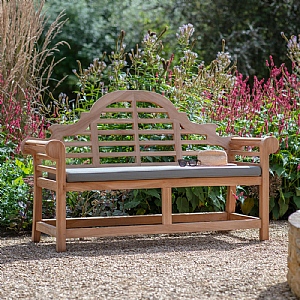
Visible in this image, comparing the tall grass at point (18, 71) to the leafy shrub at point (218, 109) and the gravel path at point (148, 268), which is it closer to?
the leafy shrub at point (218, 109)

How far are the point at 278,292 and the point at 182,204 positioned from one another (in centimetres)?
226

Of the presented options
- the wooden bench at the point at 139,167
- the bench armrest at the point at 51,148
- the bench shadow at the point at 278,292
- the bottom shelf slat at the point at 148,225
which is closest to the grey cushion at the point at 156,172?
the wooden bench at the point at 139,167

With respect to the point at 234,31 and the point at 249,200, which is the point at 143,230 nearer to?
the point at 249,200

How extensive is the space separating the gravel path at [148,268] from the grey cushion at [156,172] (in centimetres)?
46

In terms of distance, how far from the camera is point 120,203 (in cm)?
527

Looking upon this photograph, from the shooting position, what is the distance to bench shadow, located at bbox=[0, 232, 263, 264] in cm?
416

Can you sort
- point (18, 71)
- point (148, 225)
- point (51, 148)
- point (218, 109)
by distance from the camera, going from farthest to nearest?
point (18, 71), point (218, 109), point (148, 225), point (51, 148)

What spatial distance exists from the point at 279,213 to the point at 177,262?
79.6 inches

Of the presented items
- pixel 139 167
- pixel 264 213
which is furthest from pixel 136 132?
pixel 264 213

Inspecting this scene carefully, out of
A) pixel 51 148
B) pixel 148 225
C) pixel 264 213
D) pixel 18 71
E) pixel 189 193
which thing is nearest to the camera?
pixel 51 148

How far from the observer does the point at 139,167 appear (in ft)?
14.8

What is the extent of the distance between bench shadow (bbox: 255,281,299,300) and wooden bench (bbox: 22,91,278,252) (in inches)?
51.4

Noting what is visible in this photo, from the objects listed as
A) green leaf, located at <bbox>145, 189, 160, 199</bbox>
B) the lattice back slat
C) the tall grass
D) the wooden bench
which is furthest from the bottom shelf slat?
the tall grass

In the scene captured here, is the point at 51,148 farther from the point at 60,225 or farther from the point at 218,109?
the point at 218,109
